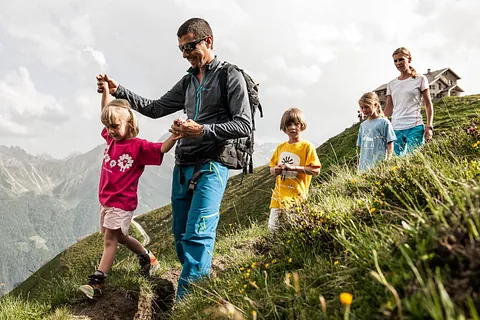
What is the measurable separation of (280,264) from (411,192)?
145 cm

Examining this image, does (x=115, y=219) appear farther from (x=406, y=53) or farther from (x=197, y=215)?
(x=406, y=53)

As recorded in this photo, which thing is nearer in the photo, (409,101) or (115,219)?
(115,219)

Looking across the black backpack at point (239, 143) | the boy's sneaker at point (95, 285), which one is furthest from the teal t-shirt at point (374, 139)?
the boy's sneaker at point (95, 285)

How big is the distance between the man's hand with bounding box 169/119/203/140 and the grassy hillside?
148 cm

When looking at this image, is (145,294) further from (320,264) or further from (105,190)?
(320,264)

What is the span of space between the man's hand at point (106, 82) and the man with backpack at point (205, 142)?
4.58ft

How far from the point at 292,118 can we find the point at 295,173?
38.0 inches

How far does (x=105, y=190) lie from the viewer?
18.0ft

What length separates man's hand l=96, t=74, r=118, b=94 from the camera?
5.82m

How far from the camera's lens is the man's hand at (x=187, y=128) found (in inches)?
168

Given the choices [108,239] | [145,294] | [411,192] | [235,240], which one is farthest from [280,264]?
[235,240]

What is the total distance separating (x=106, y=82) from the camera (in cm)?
588

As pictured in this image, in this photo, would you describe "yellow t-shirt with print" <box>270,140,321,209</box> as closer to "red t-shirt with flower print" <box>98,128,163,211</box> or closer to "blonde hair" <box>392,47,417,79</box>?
"red t-shirt with flower print" <box>98,128,163,211</box>

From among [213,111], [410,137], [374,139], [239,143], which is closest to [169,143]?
[213,111]
